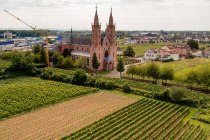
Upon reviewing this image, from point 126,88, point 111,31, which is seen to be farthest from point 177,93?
point 111,31

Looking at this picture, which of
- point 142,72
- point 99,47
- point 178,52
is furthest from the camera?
point 178,52

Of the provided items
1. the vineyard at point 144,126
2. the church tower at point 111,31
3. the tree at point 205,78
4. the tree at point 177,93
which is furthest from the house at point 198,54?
the vineyard at point 144,126

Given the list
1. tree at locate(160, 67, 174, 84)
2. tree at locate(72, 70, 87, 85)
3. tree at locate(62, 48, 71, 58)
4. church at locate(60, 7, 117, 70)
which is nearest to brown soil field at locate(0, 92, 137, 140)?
tree at locate(72, 70, 87, 85)

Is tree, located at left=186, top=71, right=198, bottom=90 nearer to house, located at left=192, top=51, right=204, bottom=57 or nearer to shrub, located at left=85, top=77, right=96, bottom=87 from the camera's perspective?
shrub, located at left=85, top=77, right=96, bottom=87

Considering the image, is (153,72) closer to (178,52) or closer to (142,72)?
(142,72)

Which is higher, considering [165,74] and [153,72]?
[153,72]
